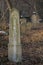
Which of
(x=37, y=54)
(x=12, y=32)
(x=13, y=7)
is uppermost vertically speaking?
(x=13, y=7)

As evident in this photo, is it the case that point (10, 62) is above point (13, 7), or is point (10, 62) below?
below

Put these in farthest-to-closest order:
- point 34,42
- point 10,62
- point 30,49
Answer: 1. point 34,42
2. point 30,49
3. point 10,62

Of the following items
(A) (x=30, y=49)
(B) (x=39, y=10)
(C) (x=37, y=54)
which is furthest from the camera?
(B) (x=39, y=10)

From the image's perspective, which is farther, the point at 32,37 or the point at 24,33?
the point at 24,33

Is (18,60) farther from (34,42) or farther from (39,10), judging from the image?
(39,10)

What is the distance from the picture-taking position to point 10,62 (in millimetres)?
8344

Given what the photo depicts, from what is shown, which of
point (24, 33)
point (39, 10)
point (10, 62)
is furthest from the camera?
point (39, 10)

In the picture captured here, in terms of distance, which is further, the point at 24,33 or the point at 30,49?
the point at 24,33

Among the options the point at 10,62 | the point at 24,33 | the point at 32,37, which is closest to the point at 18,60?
the point at 10,62

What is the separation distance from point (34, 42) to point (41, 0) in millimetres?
12246

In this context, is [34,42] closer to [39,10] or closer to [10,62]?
[10,62]

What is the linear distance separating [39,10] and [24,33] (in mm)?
9088

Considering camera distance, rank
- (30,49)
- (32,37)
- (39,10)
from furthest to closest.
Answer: (39,10), (32,37), (30,49)

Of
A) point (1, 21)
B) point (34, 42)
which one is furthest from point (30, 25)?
point (34, 42)
